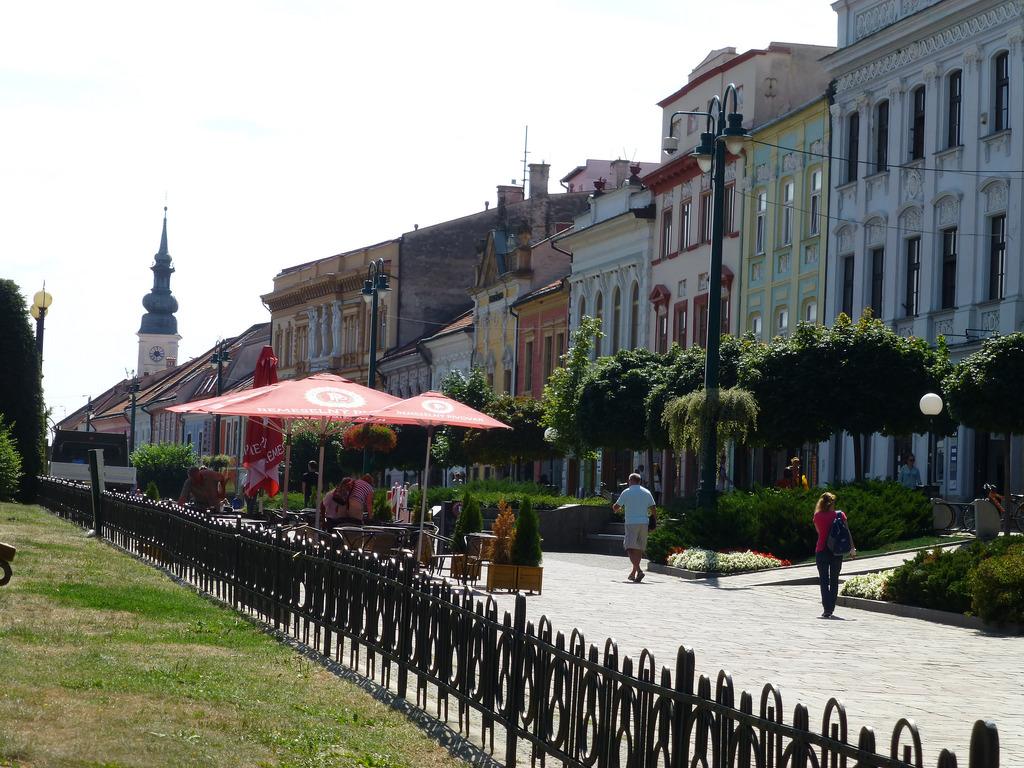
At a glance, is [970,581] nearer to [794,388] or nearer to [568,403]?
[794,388]

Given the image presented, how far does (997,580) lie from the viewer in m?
18.4

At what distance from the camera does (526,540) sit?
69.2ft

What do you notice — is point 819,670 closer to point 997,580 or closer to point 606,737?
point 997,580

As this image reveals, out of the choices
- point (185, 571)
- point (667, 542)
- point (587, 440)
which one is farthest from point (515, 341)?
point (185, 571)

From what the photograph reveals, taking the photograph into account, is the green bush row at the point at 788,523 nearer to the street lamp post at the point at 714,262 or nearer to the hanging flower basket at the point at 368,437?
the street lamp post at the point at 714,262

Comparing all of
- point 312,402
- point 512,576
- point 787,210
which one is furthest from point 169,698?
point 787,210

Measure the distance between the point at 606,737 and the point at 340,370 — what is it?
85099mm

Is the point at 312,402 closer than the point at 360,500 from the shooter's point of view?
Yes

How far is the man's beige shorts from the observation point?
25328 millimetres

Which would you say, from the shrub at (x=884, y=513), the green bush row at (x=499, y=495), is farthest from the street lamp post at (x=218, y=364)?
the shrub at (x=884, y=513)

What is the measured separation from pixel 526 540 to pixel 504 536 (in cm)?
37

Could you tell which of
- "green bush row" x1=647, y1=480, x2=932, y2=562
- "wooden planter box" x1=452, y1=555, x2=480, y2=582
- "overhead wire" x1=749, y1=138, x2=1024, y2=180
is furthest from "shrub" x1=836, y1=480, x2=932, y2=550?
"overhead wire" x1=749, y1=138, x2=1024, y2=180

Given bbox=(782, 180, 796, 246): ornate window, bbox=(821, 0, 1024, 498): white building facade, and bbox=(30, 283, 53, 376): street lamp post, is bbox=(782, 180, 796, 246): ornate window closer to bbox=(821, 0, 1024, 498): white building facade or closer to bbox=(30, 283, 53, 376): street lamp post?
bbox=(821, 0, 1024, 498): white building facade

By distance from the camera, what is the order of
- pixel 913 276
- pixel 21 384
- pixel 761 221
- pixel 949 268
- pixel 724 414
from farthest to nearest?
pixel 761 221, pixel 21 384, pixel 913 276, pixel 949 268, pixel 724 414
